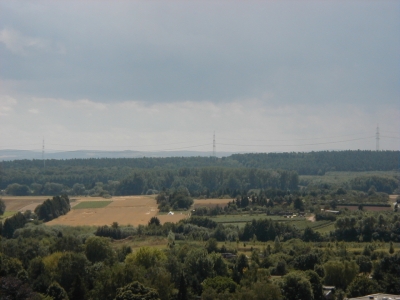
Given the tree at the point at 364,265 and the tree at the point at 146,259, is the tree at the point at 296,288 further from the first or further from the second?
the tree at the point at 364,265

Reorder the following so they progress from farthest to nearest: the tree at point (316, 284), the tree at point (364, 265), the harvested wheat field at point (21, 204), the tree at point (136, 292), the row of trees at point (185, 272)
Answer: the harvested wheat field at point (21, 204), the tree at point (364, 265), the tree at point (316, 284), the row of trees at point (185, 272), the tree at point (136, 292)

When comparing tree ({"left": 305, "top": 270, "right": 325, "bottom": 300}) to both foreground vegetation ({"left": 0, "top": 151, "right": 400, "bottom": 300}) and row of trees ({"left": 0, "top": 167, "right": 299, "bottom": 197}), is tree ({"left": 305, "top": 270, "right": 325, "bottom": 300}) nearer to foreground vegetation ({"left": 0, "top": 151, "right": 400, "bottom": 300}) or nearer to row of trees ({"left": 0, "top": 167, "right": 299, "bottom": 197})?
foreground vegetation ({"left": 0, "top": 151, "right": 400, "bottom": 300})

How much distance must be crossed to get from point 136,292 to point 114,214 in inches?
1464

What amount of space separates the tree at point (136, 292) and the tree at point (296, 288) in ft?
20.9

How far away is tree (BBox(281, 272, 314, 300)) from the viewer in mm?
28875

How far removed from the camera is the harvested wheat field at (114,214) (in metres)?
57.8

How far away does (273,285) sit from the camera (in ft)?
91.6

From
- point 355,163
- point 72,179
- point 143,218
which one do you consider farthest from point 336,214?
point 355,163

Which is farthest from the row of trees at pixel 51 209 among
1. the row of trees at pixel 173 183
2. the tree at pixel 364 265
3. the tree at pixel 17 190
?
the tree at pixel 364 265

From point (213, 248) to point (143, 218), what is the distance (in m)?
19.3

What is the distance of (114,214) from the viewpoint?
63281 mm

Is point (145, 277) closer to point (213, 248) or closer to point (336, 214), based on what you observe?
point (213, 248)

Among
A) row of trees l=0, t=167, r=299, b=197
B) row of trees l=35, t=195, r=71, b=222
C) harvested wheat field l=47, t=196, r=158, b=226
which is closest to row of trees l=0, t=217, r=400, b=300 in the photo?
harvested wheat field l=47, t=196, r=158, b=226

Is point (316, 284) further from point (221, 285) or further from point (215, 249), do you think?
point (215, 249)
